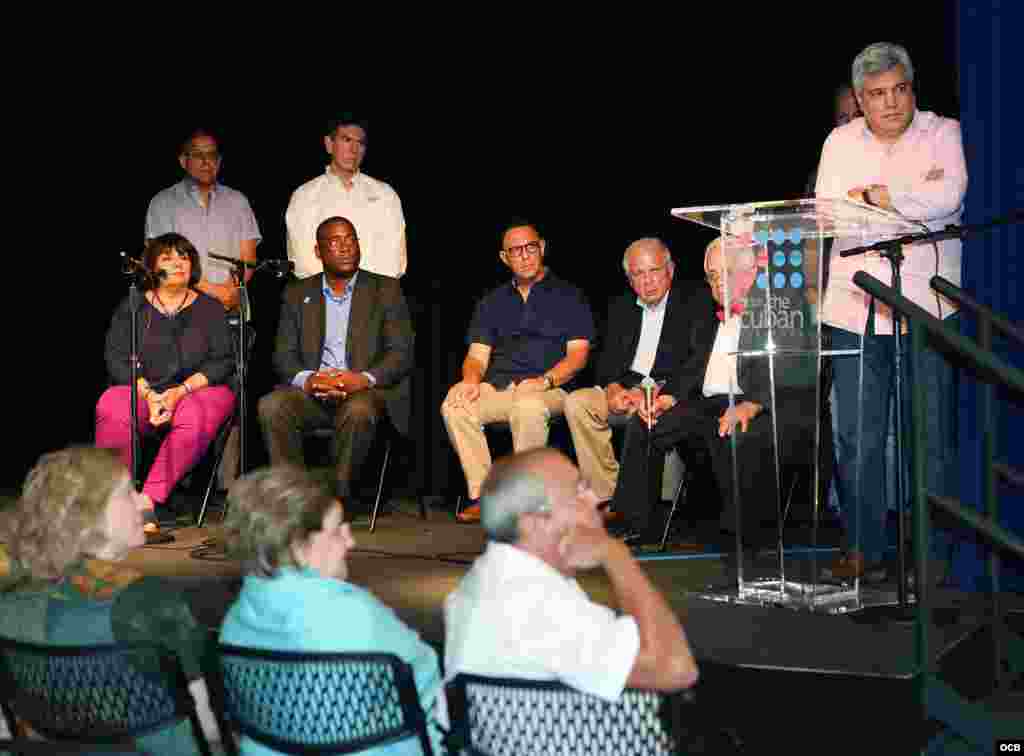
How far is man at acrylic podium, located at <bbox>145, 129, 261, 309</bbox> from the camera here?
21.3 ft

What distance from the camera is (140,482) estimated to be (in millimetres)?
6020

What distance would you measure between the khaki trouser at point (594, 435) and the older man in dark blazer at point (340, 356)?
2.60ft

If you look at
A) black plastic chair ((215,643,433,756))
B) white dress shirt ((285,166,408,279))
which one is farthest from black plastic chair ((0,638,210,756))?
white dress shirt ((285,166,408,279))

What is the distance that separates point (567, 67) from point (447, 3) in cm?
74

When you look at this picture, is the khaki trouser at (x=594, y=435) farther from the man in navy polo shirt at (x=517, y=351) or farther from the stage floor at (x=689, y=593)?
the stage floor at (x=689, y=593)

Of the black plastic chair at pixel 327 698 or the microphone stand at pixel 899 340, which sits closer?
the black plastic chair at pixel 327 698

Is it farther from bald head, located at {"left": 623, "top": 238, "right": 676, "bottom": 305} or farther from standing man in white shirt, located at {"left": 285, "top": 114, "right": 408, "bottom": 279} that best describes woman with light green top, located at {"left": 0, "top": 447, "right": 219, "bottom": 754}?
standing man in white shirt, located at {"left": 285, "top": 114, "right": 408, "bottom": 279}

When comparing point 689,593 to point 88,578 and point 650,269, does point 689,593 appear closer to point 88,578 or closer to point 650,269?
point 650,269

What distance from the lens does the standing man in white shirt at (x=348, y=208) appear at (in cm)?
643

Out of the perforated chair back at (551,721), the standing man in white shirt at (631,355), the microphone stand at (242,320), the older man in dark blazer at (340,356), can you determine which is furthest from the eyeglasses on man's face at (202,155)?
the perforated chair back at (551,721)

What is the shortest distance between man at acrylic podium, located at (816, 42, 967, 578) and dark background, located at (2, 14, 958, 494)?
2.87 meters

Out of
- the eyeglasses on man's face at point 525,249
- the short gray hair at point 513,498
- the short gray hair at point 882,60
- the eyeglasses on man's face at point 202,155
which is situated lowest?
the short gray hair at point 513,498

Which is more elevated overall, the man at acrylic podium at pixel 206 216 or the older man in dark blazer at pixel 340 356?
the man at acrylic podium at pixel 206 216

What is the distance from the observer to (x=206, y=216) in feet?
21.5
